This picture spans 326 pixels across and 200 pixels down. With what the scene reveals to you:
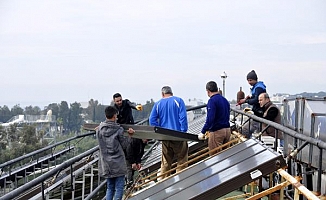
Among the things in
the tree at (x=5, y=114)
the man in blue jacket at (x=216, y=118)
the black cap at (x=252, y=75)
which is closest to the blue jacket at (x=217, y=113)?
the man in blue jacket at (x=216, y=118)

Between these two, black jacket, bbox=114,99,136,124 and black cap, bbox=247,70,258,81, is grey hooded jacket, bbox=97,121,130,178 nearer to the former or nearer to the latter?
black jacket, bbox=114,99,136,124

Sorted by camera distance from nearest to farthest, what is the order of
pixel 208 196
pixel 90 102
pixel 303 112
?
pixel 208 196 < pixel 303 112 < pixel 90 102

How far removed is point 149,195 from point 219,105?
2691 millimetres

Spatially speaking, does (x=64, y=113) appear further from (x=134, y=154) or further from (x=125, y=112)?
(x=134, y=154)

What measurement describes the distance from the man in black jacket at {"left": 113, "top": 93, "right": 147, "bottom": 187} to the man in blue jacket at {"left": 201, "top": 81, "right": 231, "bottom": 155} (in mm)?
1066

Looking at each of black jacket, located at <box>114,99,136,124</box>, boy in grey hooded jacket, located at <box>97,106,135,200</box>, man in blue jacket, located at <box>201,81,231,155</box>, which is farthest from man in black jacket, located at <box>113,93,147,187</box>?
boy in grey hooded jacket, located at <box>97,106,135,200</box>

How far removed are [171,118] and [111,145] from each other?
4.56 feet

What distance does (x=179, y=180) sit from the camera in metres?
4.05

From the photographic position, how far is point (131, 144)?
6895 millimetres

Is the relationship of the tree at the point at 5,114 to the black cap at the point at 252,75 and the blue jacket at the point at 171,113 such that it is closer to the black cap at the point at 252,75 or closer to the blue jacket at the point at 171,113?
the black cap at the point at 252,75

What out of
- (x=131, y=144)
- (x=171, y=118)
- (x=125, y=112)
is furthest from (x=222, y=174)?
(x=125, y=112)

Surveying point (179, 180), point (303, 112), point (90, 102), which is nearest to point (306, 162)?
point (303, 112)

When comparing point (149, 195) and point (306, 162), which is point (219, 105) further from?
point (149, 195)

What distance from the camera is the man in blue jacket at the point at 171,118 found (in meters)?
6.70
